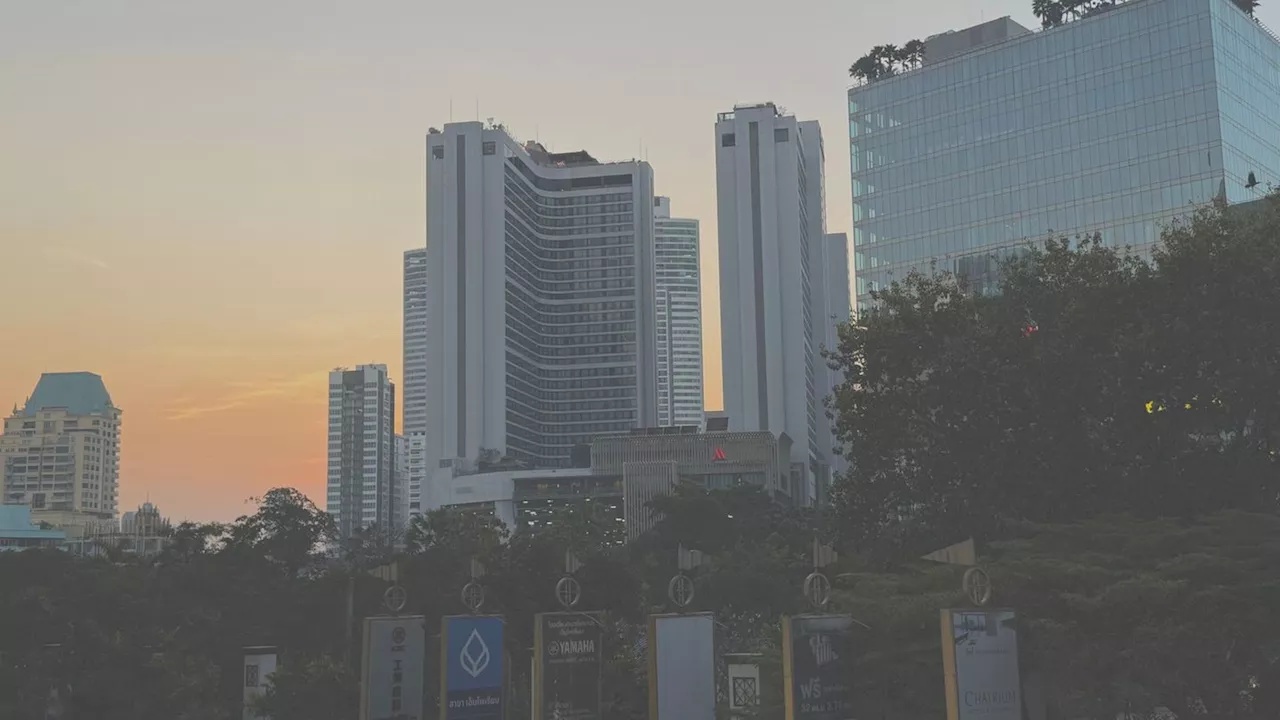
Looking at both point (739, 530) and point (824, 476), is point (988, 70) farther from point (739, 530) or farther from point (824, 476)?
point (824, 476)

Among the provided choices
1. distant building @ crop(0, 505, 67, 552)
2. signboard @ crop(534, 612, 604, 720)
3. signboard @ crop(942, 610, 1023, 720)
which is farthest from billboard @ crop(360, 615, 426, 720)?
distant building @ crop(0, 505, 67, 552)

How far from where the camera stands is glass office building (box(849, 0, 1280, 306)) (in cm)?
11319

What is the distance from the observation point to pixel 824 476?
196 meters

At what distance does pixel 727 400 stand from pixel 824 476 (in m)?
26.1

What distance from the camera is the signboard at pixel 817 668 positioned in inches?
932

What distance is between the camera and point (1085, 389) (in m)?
36.6

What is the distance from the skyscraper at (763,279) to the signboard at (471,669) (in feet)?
479

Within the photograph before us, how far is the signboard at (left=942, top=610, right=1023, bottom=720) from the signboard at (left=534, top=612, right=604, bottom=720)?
31.9 ft

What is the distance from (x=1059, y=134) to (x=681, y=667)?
104m

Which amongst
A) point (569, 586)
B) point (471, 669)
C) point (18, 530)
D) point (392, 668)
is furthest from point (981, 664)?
point (18, 530)

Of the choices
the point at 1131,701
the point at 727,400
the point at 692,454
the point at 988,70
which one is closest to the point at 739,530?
the point at 692,454

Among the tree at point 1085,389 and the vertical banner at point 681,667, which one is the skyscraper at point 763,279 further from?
the vertical banner at point 681,667

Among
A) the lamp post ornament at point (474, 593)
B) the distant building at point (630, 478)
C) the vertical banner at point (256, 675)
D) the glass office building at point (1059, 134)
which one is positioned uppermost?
the glass office building at point (1059, 134)

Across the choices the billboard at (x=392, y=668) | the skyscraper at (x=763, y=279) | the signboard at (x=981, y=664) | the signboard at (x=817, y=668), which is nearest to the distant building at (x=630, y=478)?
the skyscraper at (x=763, y=279)
